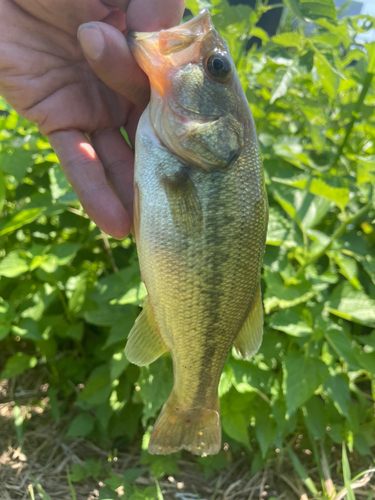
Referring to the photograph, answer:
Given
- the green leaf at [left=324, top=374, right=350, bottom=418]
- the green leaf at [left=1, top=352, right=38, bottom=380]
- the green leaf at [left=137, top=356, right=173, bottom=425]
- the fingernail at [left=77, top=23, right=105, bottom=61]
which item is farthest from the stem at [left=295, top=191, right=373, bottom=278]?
the green leaf at [left=1, top=352, right=38, bottom=380]

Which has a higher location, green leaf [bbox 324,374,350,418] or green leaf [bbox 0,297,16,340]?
green leaf [bbox 0,297,16,340]

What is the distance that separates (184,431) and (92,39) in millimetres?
1515

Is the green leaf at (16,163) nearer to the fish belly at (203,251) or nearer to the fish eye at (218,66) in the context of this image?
the fish belly at (203,251)

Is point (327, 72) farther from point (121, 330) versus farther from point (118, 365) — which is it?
point (118, 365)

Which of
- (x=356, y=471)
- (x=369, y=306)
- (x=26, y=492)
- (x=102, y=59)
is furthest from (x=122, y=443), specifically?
(x=102, y=59)

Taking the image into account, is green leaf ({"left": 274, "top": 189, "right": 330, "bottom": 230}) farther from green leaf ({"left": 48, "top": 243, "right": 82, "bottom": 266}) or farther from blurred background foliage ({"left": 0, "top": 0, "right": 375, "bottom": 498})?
green leaf ({"left": 48, "top": 243, "right": 82, "bottom": 266})

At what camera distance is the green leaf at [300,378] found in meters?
1.61

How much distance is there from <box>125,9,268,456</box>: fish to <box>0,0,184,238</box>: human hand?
188 mm

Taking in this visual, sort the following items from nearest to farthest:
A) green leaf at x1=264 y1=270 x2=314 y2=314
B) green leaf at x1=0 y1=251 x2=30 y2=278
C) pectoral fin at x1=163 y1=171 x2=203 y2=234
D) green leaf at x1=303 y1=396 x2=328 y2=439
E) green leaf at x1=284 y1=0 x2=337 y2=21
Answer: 1. pectoral fin at x1=163 y1=171 x2=203 y2=234
2. green leaf at x1=284 y1=0 x2=337 y2=21
3. green leaf at x1=264 y1=270 x2=314 y2=314
4. green leaf at x1=0 y1=251 x2=30 y2=278
5. green leaf at x1=303 y1=396 x2=328 y2=439

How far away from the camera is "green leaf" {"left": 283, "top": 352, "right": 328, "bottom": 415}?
5.30ft

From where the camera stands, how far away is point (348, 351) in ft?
5.52

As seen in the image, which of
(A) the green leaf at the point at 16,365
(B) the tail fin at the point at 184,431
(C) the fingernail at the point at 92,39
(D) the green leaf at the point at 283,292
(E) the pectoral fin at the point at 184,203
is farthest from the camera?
(A) the green leaf at the point at 16,365

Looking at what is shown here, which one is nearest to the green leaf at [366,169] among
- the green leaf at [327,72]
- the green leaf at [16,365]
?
the green leaf at [327,72]

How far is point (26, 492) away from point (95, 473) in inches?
15.6
